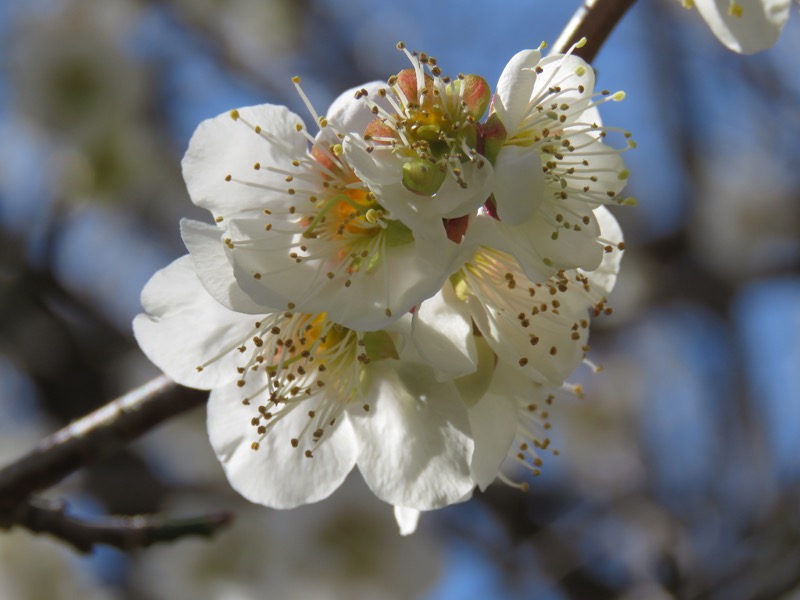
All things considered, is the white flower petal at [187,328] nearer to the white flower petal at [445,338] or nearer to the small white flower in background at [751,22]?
the white flower petal at [445,338]

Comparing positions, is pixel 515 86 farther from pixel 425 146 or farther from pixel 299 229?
pixel 299 229

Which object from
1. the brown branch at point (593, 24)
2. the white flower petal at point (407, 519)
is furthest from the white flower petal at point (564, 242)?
the white flower petal at point (407, 519)

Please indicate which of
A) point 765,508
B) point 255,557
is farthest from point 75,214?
point 765,508

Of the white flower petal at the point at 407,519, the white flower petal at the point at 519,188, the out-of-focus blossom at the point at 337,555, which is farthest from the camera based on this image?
the out-of-focus blossom at the point at 337,555

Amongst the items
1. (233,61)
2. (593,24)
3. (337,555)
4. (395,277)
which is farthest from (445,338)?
(233,61)

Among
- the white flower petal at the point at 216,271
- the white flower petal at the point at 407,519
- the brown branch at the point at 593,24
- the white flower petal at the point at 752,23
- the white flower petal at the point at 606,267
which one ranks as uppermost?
the white flower petal at the point at 752,23

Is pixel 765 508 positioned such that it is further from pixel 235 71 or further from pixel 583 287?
pixel 235 71
